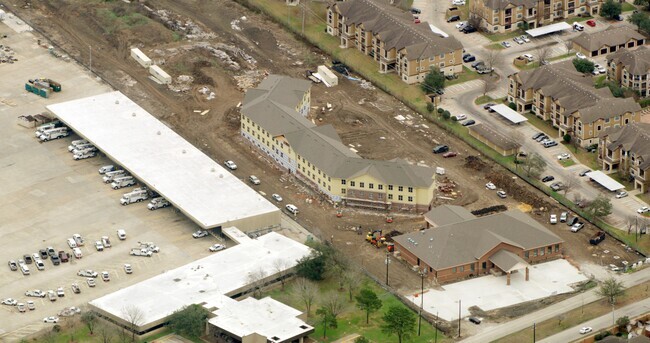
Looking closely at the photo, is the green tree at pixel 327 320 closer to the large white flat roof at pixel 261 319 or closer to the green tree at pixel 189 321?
the large white flat roof at pixel 261 319

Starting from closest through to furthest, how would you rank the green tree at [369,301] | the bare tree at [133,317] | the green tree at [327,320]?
the bare tree at [133,317]
the green tree at [327,320]
the green tree at [369,301]

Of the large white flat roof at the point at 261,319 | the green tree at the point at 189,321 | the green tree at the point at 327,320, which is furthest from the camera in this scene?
the green tree at the point at 327,320

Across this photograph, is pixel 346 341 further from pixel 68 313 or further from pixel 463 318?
pixel 68 313

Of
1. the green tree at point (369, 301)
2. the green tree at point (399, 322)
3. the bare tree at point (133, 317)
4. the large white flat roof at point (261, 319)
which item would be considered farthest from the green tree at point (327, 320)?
the bare tree at point (133, 317)

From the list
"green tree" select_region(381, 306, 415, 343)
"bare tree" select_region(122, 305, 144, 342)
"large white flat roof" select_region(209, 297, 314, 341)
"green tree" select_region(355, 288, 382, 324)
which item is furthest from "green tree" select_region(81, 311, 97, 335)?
"green tree" select_region(381, 306, 415, 343)

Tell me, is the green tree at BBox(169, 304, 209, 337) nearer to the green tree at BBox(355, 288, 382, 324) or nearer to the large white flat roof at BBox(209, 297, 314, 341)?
the large white flat roof at BBox(209, 297, 314, 341)

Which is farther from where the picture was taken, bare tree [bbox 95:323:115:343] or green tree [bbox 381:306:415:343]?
bare tree [bbox 95:323:115:343]

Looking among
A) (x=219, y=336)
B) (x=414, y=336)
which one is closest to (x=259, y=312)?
(x=219, y=336)

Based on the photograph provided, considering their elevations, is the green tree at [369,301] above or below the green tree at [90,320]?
above
